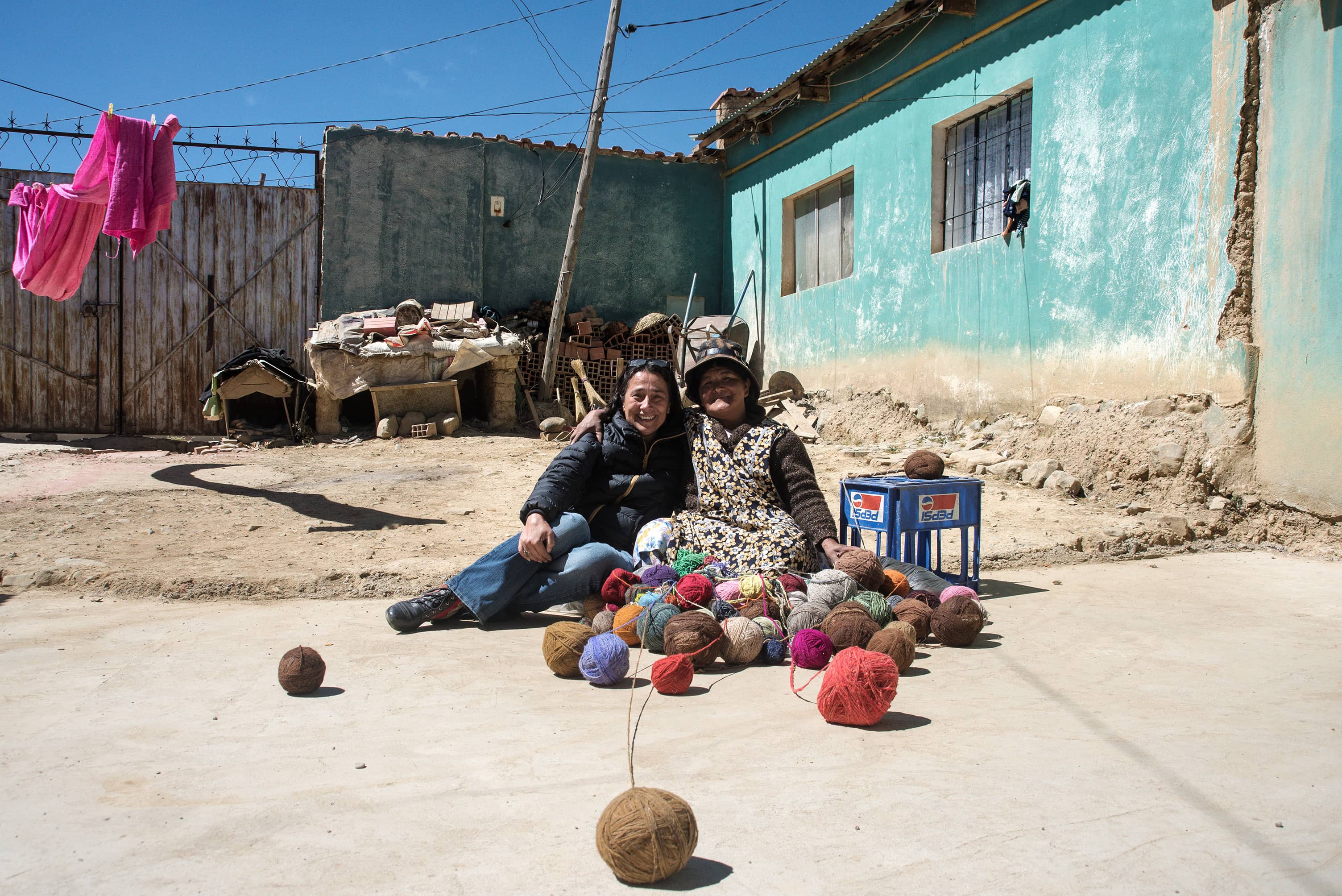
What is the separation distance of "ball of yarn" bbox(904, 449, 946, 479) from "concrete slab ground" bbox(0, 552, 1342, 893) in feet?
2.83

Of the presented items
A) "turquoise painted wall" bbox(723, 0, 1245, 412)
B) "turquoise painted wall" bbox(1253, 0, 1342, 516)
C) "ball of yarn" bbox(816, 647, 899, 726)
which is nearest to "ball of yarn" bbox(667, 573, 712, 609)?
"ball of yarn" bbox(816, 647, 899, 726)

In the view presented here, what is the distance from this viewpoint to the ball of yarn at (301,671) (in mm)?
2504

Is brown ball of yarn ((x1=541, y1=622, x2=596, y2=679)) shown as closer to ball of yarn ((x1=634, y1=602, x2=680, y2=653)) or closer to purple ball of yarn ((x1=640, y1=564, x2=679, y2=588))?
ball of yarn ((x1=634, y1=602, x2=680, y2=653))

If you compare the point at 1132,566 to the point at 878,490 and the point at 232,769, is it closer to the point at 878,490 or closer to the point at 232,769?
the point at 878,490

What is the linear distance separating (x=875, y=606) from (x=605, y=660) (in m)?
0.99

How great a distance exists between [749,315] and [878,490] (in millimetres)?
8906

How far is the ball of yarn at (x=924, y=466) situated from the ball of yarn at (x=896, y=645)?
129 cm

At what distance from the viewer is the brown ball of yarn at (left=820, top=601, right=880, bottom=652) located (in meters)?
2.80

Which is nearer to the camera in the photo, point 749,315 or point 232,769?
point 232,769

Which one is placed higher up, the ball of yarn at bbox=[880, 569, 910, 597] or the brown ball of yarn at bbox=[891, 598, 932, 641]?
the ball of yarn at bbox=[880, 569, 910, 597]

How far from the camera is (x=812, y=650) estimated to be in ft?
9.08

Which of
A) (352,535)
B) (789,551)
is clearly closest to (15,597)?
(352,535)

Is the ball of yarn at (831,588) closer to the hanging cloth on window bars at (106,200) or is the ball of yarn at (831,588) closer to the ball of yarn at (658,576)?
the ball of yarn at (658,576)

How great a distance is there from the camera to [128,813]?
1.68 meters
